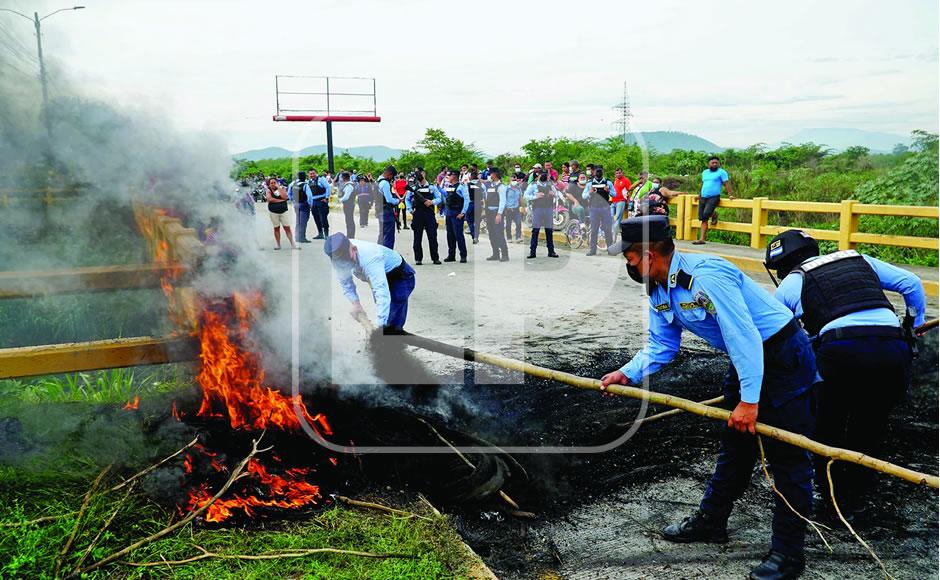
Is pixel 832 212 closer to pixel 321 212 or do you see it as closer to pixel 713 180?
pixel 713 180

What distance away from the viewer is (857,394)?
3834 mm

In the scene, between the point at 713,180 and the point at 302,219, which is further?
the point at 302,219

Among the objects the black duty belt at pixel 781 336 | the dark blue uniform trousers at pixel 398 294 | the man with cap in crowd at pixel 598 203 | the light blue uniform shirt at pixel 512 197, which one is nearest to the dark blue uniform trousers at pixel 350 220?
the light blue uniform shirt at pixel 512 197

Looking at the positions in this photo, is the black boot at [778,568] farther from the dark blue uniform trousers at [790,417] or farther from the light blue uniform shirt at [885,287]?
the light blue uniform shirt at [885,287]

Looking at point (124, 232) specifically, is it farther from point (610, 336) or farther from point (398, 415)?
point (610, 336)

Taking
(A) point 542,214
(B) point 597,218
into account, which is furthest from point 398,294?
(B) point 597,218

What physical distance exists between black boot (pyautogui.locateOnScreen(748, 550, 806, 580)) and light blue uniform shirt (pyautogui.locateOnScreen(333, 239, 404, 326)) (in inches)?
132

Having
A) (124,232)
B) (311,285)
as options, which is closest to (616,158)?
(311,285)

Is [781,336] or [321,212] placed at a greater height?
[321,212]

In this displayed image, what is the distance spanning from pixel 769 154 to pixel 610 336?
22.9m

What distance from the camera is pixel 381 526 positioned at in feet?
11.6

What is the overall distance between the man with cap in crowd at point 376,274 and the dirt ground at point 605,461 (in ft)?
1.84

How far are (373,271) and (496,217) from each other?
9.24 meters

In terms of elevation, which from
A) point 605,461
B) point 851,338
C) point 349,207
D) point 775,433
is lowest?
point 605,461
